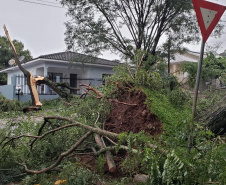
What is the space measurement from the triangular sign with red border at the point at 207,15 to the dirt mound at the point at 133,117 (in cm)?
156

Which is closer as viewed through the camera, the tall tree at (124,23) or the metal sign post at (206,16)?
the metal sign post at (206,16)

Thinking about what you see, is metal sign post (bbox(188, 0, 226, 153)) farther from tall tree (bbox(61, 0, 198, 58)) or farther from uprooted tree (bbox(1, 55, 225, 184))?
tall tree (bbox(61, 0, 198, 58))

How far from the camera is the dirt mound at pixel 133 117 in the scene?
3.57 m

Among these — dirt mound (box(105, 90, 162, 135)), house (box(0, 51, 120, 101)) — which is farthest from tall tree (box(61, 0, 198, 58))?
dirt mound (box(105, 90, 162, 135))

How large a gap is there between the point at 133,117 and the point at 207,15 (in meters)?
2.01

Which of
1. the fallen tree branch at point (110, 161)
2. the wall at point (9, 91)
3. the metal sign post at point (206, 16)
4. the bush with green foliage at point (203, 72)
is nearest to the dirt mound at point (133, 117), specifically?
the fallen tree branch at point (110, 161)

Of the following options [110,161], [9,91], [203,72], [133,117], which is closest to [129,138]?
[110,161]

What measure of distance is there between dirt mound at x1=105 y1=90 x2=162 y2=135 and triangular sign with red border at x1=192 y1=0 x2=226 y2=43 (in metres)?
1.56

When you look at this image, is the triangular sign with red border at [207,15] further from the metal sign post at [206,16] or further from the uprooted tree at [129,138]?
the uprooted tree at [129,138]

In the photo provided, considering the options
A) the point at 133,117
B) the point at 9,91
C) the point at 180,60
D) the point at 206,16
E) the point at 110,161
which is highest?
the point at 180,60

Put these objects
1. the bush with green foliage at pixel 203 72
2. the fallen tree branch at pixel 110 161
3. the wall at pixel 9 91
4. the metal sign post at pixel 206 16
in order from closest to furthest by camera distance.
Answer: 1. the metal sign post at pixel 206 16
2. the fallen tree branch at pixel 110 161
3. the bush with green foliage at pixel 203 72
4. the wall at pixel 9 91

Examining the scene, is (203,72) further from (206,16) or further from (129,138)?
(129,138)

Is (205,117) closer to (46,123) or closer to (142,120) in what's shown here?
(142,120)

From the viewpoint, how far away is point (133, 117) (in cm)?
384
